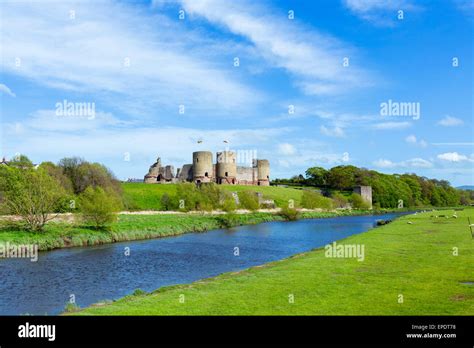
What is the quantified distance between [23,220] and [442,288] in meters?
29.7

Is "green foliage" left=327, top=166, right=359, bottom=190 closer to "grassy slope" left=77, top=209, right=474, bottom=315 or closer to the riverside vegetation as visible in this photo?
the riverside vegetation

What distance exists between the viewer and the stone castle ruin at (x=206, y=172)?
3152 inches

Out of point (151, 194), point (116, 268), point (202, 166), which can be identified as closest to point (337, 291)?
point (116, 268)

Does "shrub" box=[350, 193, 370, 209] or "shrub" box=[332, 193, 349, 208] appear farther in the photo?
"shrub" box=[350, 193, 370, 209]

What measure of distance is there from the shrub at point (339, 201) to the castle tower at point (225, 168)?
21.3 metres

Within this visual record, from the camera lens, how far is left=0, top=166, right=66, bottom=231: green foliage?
105 feet

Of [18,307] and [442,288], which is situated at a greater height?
→ [442,288]

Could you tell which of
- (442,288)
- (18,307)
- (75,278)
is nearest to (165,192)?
(75,278)

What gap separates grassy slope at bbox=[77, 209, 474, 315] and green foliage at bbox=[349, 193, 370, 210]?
73925mm

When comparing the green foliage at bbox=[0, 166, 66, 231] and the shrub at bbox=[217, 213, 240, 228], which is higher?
the green foliage at bbox=[0, 166, 66, 231]

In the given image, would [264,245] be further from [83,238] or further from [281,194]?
[281,194]

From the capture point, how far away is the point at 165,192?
66.8 meters

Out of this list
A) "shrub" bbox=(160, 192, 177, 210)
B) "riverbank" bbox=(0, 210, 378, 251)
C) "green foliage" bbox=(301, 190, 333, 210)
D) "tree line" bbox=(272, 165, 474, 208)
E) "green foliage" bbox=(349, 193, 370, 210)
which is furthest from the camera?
"tree line" bbox=(272, 165, 474, 208)

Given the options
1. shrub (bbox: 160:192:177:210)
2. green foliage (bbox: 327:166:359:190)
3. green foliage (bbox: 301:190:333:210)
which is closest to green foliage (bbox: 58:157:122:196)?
shrub (bbox: 160:192:177:210)
